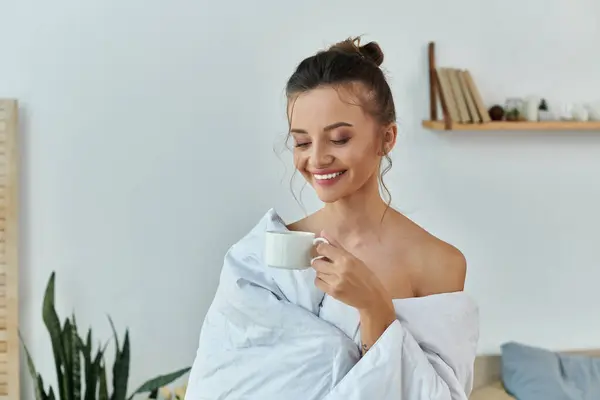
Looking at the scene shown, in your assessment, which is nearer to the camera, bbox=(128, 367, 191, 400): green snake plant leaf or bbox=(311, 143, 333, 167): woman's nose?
bbox=(311, 143, 333, 167): woman's nose

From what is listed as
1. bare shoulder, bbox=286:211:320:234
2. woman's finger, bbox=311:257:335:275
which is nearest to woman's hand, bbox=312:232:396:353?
woman's finger, bbox=311:257:335:275

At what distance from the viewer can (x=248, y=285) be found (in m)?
1.56

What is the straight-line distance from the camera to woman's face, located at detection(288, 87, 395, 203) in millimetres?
1432

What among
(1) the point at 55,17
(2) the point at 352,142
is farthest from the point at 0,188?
(2) the point at 352,142

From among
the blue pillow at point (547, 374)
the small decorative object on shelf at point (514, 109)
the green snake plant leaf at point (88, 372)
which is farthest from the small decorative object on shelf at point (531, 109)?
the green snake plant leaf at point (88, 372)

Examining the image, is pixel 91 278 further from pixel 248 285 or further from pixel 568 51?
pixel 568 51

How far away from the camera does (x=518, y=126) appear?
2.84m

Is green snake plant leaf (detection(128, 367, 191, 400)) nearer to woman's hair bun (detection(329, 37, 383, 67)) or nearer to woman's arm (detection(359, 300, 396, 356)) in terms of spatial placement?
woman's arm (detection(359, 300, 396, 356))

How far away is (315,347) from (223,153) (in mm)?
1456

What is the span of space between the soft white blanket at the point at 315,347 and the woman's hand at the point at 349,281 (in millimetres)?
52

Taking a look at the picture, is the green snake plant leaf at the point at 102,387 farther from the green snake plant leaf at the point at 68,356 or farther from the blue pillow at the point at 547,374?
the blue pillow at the point at 547,374

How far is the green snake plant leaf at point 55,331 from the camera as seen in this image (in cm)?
251

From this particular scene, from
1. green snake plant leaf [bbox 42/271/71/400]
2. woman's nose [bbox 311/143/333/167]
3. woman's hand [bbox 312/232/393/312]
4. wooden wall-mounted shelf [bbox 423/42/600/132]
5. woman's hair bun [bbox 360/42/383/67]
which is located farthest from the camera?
wooden wall-mounted shelf [bbox 423/42/600/132]

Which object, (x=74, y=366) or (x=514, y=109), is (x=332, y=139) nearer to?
(x=74, y=366)
